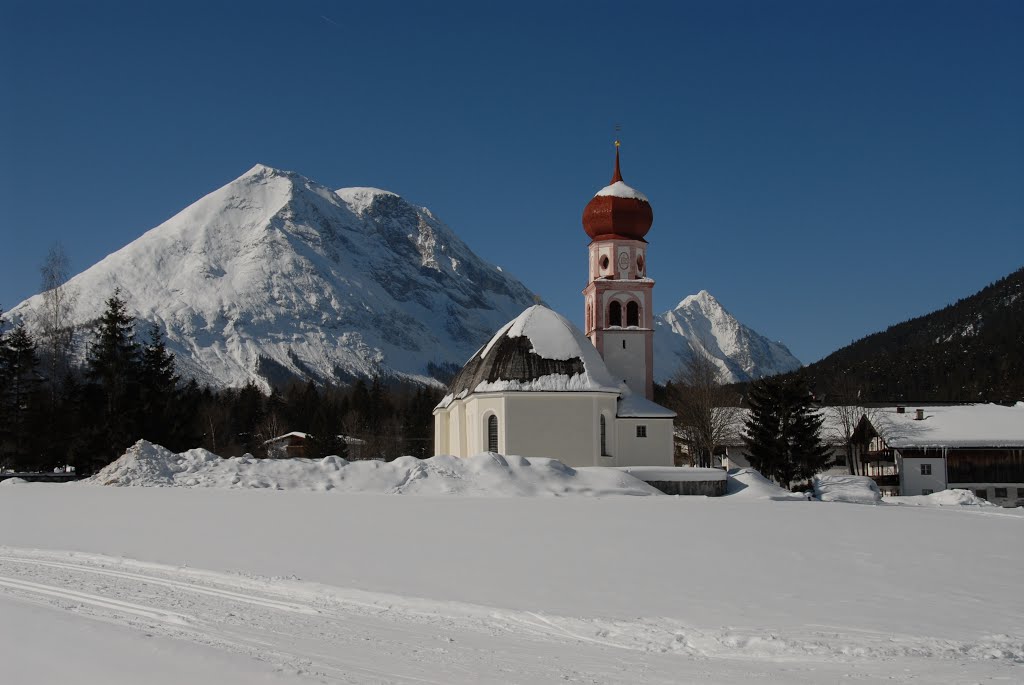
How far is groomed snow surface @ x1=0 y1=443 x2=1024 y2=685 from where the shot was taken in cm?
995

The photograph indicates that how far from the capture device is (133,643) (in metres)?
10.1

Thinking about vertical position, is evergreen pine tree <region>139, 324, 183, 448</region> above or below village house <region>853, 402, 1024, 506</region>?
above

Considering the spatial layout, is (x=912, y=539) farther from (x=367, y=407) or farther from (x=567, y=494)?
(x=367, y=407)

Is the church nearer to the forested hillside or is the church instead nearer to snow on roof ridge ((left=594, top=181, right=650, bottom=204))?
snow on roof ridge ((left=594, top=181, right=650, bottom=204))

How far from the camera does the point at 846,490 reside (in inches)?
1857

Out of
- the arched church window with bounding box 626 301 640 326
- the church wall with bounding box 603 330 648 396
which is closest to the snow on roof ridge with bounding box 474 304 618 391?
the church wall with bounding box 603 330 648 396

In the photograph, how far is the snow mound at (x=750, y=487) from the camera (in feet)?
123

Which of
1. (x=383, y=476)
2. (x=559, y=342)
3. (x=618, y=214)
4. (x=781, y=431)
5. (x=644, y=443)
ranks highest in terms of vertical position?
(x=618, y=214)

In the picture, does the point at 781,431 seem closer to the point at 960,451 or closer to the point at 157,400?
the point at 960,451

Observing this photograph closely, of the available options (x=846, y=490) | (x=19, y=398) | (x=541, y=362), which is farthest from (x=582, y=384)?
(x=19, y=398)

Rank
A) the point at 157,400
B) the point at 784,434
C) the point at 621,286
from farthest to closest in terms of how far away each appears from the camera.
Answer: the point at 784,434, the point at 157,400, the point at 621,286

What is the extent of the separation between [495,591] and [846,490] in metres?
37.0

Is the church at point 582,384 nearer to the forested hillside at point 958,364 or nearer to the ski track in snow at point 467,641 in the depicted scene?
the ski track in snow at point 467,641

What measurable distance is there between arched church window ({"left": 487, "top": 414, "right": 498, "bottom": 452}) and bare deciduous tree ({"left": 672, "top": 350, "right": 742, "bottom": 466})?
24.3m
